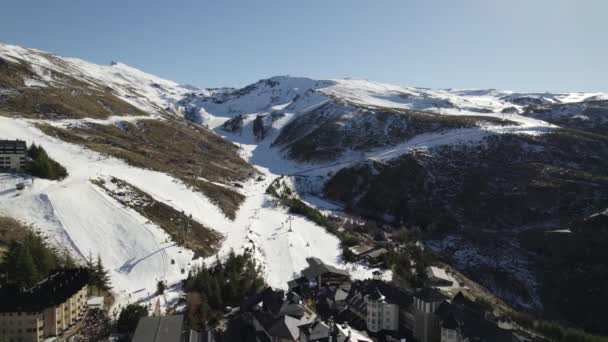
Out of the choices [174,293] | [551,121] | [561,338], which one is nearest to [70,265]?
[174,293]

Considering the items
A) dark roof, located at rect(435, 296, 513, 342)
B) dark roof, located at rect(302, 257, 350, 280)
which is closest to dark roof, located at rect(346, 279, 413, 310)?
dark roof, located at rect(435, 296, 513, 342)

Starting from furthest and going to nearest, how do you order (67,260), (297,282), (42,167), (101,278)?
1. (42,167)
2. (297,282)
3. (67,260)
4. (101,278)

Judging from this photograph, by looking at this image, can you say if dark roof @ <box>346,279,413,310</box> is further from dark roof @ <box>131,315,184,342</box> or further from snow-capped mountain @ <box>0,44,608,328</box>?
dark roof @ <box>131,315,184,342</box>

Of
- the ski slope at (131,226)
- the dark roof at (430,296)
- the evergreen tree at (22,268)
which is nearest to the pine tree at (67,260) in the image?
the ski slope at (131,226)

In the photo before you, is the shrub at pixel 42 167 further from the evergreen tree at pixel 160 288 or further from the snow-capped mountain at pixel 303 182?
the evergreen tree at pixel 160 288

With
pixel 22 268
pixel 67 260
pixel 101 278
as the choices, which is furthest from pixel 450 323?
pixel 67 260

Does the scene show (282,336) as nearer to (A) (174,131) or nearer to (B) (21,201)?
(B) (21,201)

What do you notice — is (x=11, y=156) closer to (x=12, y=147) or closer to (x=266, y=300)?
(x=12, y=147)
